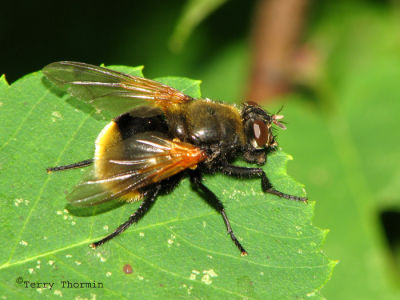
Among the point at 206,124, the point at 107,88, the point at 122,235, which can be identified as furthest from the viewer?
the point at 107,88

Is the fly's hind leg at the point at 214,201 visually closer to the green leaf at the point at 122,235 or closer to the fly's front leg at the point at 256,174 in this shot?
the green leaf at the point at 122,235

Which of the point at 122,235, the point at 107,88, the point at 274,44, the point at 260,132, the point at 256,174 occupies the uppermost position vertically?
the point at 274,44

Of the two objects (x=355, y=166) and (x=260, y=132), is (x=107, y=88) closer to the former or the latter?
(x=260, y=132)

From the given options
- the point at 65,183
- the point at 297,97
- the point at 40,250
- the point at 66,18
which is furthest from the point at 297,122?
the point at 66,18

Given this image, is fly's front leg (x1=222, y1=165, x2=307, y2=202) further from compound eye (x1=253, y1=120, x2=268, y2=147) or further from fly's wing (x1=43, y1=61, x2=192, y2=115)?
fly's wing (x1=43, y1=61, x2=192, y2=115)

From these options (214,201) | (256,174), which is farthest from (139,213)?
(256,174)

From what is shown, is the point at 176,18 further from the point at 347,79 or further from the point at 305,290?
the point at 305,290

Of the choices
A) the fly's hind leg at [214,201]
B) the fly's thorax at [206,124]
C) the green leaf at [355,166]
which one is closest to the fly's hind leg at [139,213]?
the fly's hind leg at [214,201]
